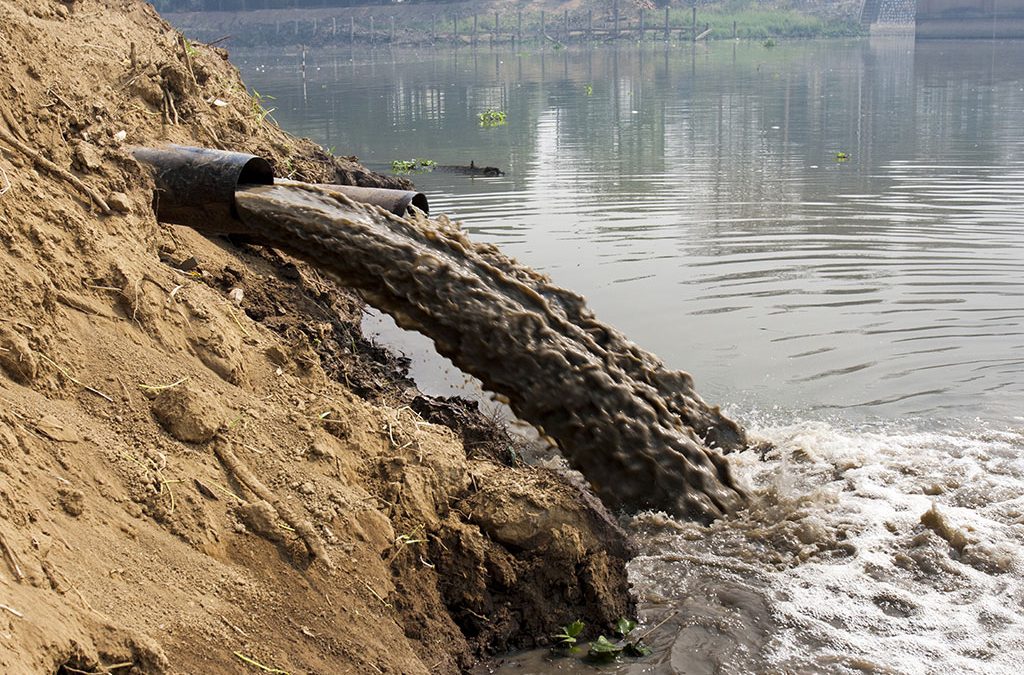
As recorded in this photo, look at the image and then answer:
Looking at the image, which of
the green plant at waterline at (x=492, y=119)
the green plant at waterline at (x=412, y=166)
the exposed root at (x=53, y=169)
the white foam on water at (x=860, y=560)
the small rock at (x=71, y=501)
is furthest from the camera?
the green plant at waterline at (x=492, y=119)

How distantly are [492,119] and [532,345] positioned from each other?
19282 mm

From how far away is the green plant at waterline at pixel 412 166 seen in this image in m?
17.8

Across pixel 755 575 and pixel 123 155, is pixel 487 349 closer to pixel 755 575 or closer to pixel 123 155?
pixel 755 575

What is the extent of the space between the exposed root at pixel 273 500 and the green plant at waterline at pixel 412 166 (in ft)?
44.6

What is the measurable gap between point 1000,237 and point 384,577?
9.82 m

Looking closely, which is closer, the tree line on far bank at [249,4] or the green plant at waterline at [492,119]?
the green plant at waterline at [492,119]

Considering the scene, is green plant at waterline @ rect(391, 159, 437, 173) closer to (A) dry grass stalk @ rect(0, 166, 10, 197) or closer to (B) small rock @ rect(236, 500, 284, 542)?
(A) dry grass stalk @ rect(0, 166, 10, 197)

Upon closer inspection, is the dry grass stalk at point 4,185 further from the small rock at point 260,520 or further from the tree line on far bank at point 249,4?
the tree line on far bank at point 249,4

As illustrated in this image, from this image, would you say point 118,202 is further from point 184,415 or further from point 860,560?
point 860,560

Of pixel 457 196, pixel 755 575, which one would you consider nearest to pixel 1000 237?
pixel 457 196

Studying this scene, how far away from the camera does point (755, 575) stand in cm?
551

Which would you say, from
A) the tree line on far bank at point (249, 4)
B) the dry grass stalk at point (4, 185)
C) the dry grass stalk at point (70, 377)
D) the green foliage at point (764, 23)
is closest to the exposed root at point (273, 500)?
the dry grass stalk at point (70, 377)

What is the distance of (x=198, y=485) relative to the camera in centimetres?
418

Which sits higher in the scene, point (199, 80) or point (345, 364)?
point (199, 80)
